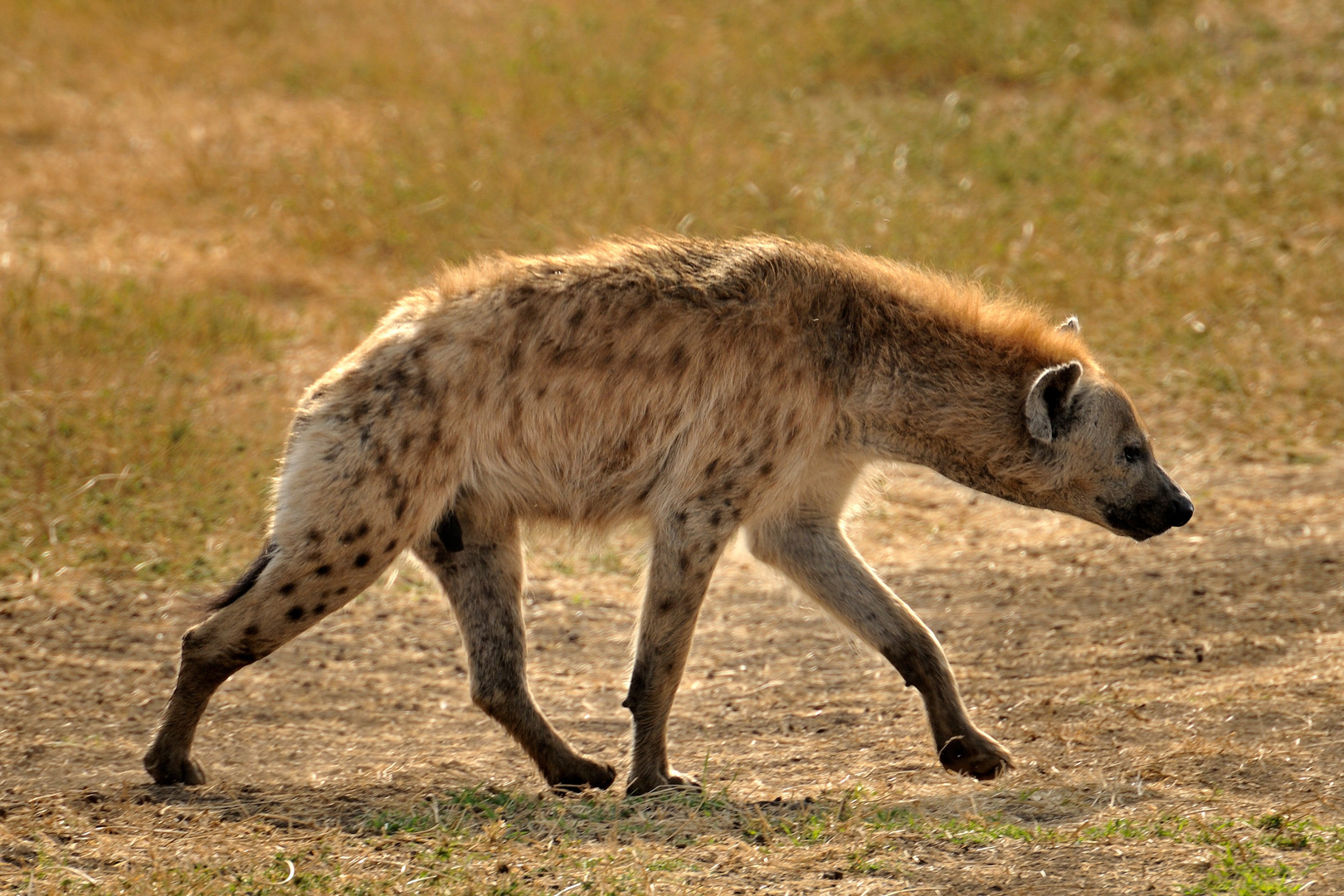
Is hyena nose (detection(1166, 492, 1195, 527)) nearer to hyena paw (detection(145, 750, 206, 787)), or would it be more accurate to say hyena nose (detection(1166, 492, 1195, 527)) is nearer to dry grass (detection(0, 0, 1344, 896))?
dry grass (detection(0, 0, 1344, 896))

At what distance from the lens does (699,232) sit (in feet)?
20.3

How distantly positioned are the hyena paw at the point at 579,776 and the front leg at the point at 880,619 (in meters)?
0.62

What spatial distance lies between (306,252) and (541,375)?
3.83 meters

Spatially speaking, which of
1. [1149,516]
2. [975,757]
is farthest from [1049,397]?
[975,757]

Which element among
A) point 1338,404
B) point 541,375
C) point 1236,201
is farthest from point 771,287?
point 1236,201

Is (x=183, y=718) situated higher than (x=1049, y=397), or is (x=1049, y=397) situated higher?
(x=1049, y=397)

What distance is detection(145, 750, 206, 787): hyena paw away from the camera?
9.62ft

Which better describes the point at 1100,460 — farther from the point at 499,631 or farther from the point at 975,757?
the point at 499,631

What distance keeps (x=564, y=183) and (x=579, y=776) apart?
414cm

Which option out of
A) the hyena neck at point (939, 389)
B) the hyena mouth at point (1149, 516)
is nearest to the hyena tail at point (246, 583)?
the hyena neck at point (939, 389)

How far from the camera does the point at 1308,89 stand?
784cm

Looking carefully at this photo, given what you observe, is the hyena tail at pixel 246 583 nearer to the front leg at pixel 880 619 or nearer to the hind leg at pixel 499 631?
the hind leg at pixel 499 631

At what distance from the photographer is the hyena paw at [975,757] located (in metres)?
3.02

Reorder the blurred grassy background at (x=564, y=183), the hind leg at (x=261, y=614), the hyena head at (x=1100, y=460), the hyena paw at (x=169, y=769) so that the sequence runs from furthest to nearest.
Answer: the blurred grassy background at (x=564, y=183), the hyena head at (x=1100, y=460), the hyena paw at (x=169, y=769), the hind leg at (x=261, y=614)
